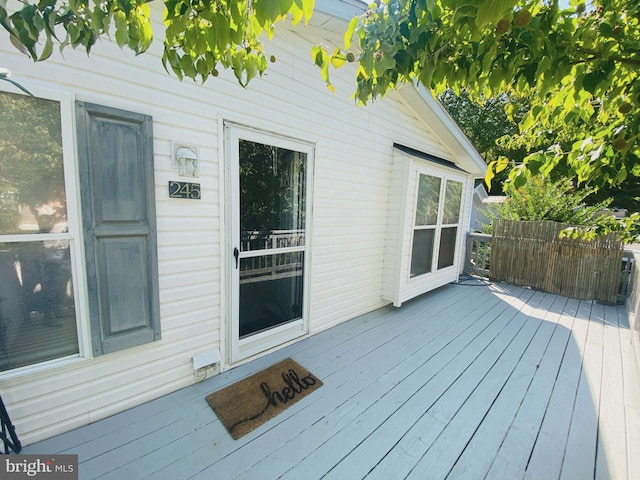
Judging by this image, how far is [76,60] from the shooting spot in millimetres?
1587

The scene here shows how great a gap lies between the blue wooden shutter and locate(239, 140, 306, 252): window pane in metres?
0.74

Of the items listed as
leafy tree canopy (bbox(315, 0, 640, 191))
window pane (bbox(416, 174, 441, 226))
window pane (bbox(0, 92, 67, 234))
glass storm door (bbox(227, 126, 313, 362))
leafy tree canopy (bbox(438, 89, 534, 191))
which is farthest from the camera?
leafy tree canopy (bbox(438, 89, 534, 191))

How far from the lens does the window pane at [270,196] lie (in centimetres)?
242

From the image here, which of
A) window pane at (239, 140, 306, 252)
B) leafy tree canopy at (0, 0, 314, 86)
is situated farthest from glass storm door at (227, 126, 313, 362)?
leafy tree canopy at (0, 0, 314, 86)

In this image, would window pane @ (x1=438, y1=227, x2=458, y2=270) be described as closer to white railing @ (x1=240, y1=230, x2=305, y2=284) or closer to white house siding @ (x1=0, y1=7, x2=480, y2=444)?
white house siding @ (x1=0, y1=7, x2=480, y2=444)

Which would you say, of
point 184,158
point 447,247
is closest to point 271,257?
point 184,158

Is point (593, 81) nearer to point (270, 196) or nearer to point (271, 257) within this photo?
point (270, 196)

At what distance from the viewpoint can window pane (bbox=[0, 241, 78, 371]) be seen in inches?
59.8

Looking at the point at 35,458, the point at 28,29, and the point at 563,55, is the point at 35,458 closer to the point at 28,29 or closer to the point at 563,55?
the point at 28,29

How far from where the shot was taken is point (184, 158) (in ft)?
6.49

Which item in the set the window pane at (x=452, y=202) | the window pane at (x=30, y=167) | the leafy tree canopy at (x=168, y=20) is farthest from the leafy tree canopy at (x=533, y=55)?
the window pane at (x=452, y=202)

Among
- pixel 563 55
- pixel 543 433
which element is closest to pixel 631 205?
pixel 543 433

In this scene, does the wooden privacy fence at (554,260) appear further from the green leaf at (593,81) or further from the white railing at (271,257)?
the green leaf at (593,81)

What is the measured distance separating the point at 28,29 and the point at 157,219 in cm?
126
